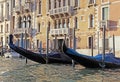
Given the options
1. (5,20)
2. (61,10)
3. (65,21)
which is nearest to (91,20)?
(65,21)

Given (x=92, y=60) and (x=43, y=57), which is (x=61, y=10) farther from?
(x=92, y=60)

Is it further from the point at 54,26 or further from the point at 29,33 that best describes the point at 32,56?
the point at 29,33

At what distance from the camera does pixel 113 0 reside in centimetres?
1897

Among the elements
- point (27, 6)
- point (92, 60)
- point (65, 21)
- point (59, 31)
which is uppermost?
point (27, 6)

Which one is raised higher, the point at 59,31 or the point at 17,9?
the point at 17,9

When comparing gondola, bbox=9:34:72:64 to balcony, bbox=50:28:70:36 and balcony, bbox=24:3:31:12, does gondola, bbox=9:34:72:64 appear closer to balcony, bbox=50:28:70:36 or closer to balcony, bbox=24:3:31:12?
balcony, bbox=50:28:70:36

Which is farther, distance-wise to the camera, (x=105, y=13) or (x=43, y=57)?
(x=105, y=13)

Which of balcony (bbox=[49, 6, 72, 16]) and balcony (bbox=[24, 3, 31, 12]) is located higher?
balcony (bbox=[24, 3, 31, 12])

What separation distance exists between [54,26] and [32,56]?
909 cm

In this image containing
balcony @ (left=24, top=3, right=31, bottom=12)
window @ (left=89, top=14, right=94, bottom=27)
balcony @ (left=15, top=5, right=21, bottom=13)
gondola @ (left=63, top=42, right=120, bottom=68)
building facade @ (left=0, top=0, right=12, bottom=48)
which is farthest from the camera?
building facade @ (left=0, top=0, right=12, bottom=48)

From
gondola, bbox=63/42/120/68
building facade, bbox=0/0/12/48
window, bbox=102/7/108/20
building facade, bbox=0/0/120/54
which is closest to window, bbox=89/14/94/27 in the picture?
building facade, bbox=0/0/120/54

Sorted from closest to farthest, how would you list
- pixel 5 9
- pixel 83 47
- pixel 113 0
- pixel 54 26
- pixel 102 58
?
pixel 102 58, pixel 113 0, pixel 83 47, pixel 54 26, pixel 5 9

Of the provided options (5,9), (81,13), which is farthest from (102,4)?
(5,9)

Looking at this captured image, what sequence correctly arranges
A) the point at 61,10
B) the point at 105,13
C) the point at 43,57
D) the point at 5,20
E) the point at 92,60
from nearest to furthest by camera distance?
the point at 92,60, the point at 43,57, the point at 105,13, the point at 61,10, the point at 5,20
